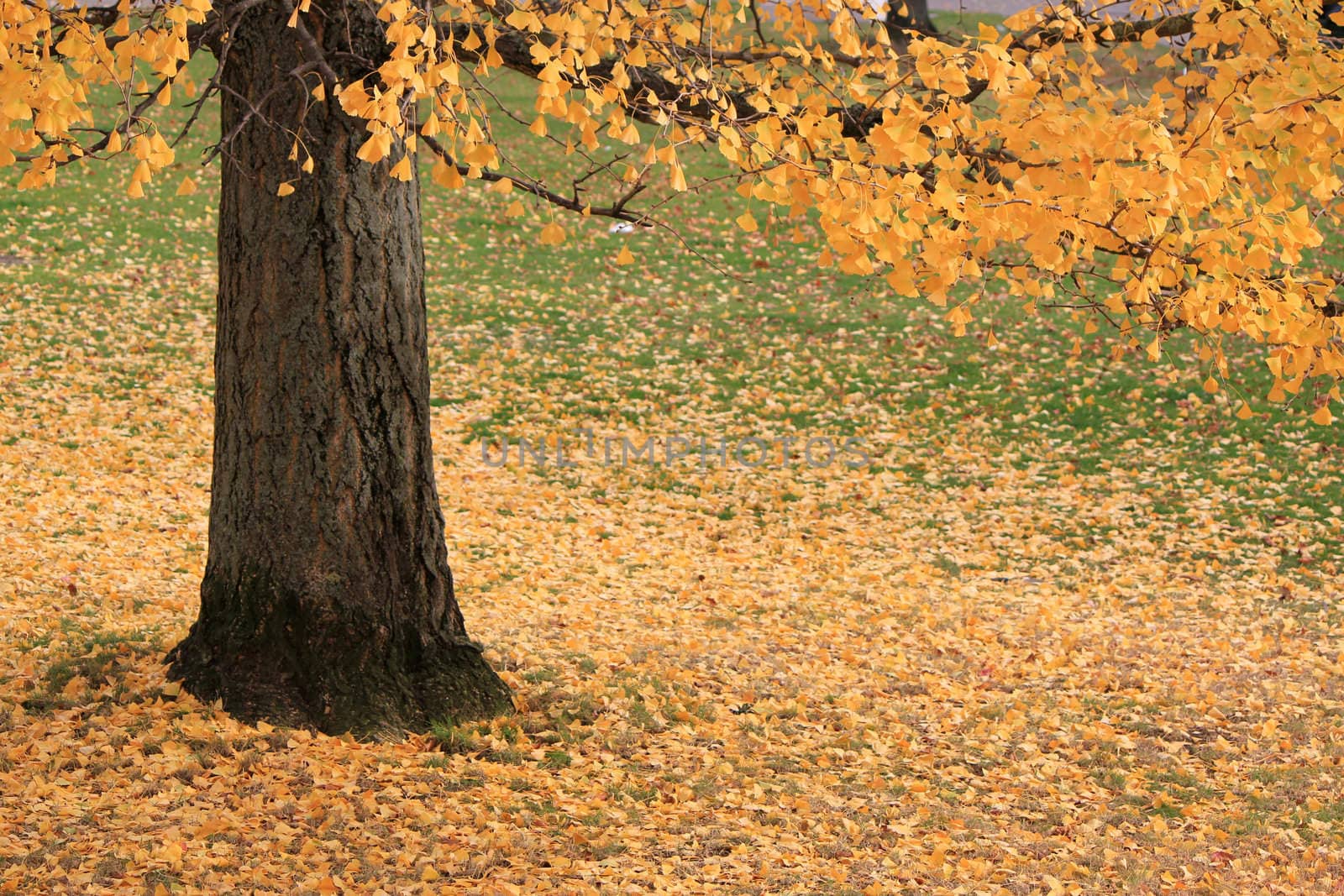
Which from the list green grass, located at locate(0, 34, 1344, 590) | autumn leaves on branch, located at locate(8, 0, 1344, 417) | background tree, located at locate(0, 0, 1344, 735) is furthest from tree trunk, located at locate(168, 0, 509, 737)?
green grass, located at locate(0, 34, 1344, 590)

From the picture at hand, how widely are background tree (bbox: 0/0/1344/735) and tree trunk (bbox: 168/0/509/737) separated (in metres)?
0.01

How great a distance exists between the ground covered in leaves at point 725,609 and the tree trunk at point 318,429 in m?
0.29

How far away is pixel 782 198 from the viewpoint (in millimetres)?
3939

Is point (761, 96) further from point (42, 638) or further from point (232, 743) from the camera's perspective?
point (42, 638)

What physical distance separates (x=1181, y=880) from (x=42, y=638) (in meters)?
5.17

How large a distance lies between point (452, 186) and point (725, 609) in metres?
4.68

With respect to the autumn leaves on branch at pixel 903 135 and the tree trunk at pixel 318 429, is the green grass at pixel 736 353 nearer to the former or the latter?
the tree trunk at pixel 318 429

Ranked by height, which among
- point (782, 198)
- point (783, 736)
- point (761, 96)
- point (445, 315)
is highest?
point (761, 96)

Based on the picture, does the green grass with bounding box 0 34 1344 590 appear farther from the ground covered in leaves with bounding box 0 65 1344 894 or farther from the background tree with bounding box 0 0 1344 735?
the background tree with bounding box 0 0 1344 735

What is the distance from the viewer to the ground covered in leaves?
4.48 meters

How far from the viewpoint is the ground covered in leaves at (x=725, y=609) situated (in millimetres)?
4480

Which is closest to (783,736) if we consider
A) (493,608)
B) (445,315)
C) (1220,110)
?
(493,608)

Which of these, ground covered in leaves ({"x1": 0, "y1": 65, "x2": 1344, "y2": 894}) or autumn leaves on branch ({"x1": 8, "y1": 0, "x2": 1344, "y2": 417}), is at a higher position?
autumn leaves on branch ({"x1": 8, "y1": 0, "x2": 1344, "y2": 417})

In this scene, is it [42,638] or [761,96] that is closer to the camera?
[761,96]
